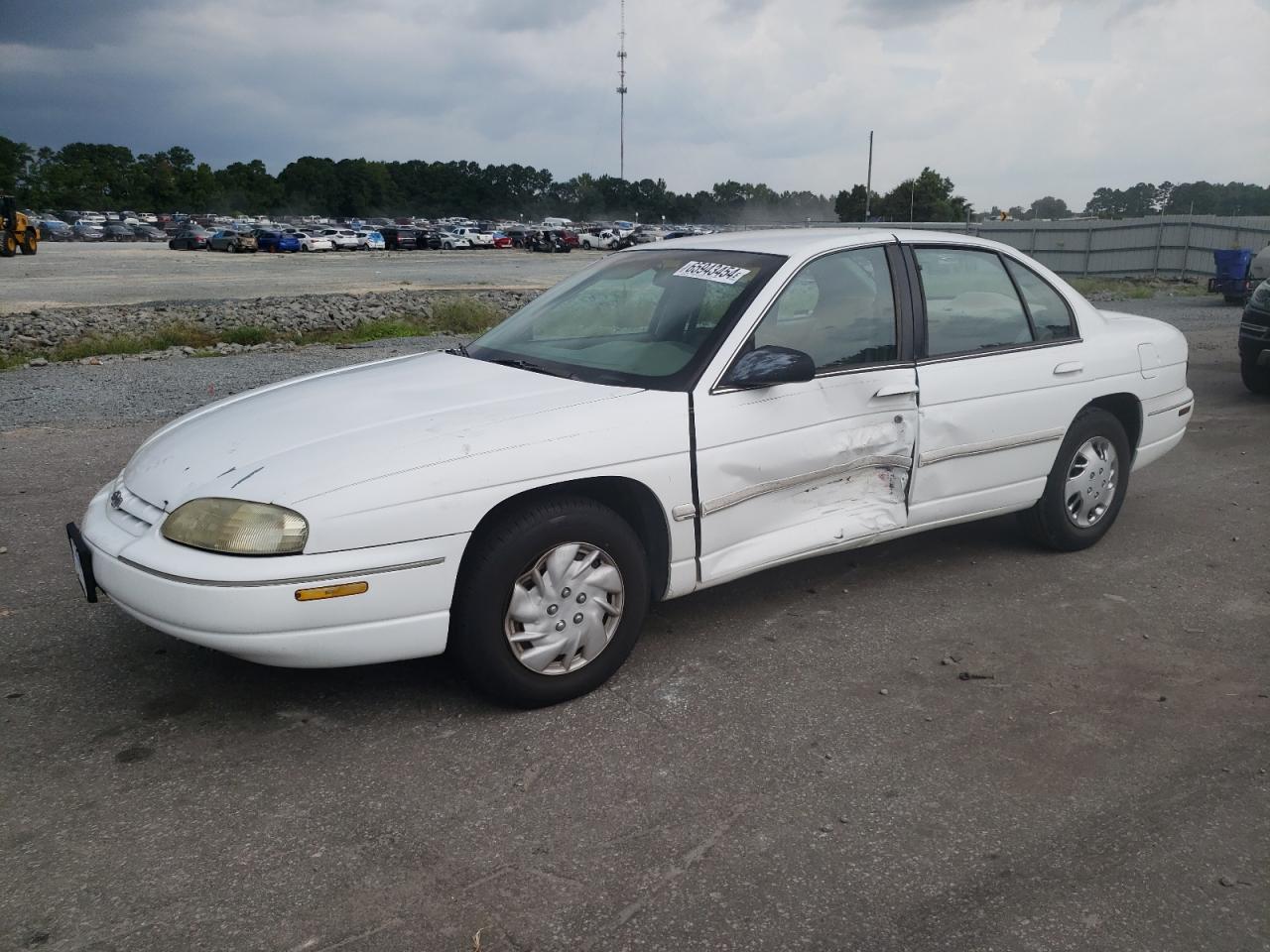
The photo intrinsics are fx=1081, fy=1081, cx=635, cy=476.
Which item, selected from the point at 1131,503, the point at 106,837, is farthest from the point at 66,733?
the point at 1131,503

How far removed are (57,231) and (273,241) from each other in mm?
25140

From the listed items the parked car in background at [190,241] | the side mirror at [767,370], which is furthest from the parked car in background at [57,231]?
the side mirror at [767,370]

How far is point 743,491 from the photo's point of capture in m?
3.93

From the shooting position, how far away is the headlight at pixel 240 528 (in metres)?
3.15

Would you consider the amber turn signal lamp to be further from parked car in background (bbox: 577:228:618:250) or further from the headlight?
parked car in background (bbox: 577:228:618:250)

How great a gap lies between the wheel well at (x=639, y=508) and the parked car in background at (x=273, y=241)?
53247mm

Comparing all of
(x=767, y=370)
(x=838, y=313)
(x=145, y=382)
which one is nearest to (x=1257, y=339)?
(x=838, y=313)

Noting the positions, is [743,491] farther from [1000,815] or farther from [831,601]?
[1000,815]

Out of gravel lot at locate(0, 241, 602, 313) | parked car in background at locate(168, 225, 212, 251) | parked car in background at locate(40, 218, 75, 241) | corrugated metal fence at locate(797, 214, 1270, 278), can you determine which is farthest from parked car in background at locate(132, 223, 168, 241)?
corrugated metal fence at locate(797, 214, 1270, 278)

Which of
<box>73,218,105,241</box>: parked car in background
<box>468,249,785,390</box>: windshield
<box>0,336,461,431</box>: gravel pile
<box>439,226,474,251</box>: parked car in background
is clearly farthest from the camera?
<box>73,218,105,241</box>: parked car in background

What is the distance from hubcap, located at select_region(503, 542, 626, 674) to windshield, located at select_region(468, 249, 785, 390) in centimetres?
72

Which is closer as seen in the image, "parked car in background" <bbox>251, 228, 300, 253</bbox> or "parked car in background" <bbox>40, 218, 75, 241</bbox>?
"parked car in background" <bbox>251, 228, 300, 253</bbox>

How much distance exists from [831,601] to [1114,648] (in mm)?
1118

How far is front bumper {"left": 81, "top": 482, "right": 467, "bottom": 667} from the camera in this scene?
10.3 feet
